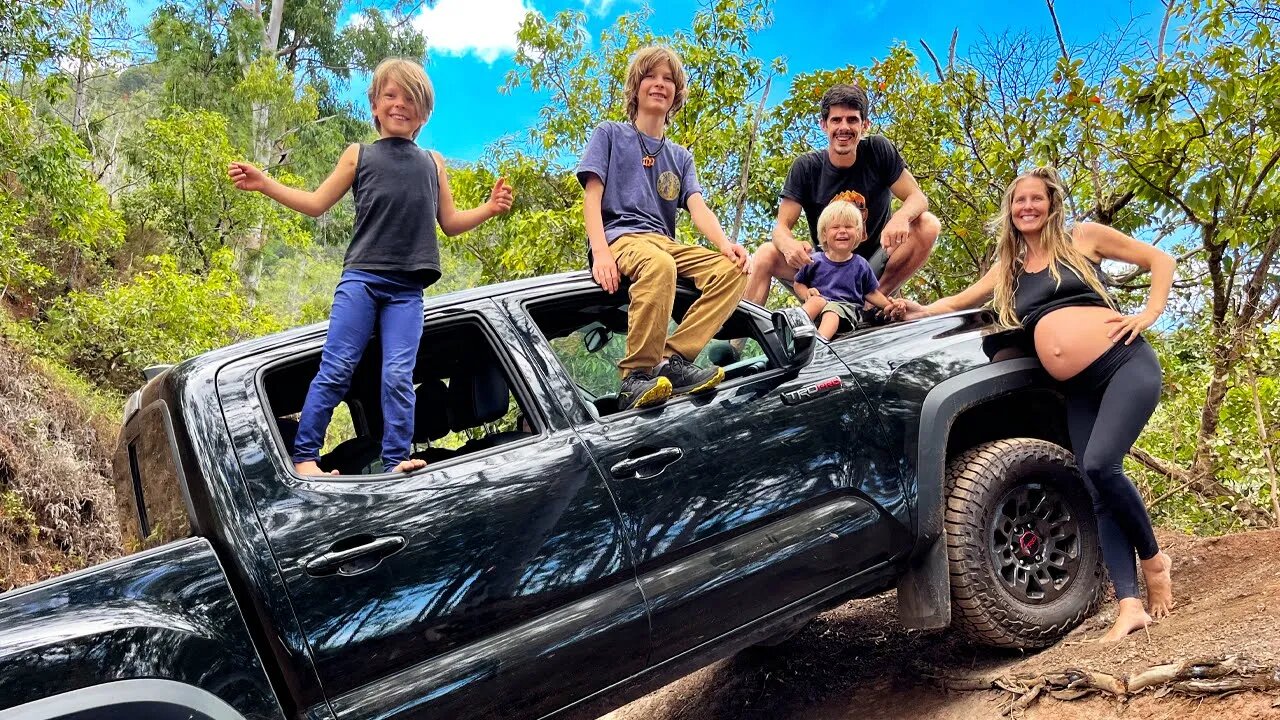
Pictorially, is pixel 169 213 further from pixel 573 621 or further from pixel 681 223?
pixel 573 621

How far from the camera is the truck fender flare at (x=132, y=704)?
179 centimetres

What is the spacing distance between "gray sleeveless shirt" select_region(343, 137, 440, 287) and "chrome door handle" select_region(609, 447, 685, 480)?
95cm

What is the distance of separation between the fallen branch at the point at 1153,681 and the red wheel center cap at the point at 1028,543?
511 millimetres

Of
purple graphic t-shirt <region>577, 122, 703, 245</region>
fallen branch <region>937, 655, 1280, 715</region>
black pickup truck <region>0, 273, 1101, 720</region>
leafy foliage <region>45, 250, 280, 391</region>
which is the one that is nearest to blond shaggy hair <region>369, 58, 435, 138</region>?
purple graphic t-shirt <region>577, 122, 703, 245</region>

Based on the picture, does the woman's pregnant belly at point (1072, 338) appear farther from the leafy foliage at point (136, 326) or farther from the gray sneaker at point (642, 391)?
the leafy foliage at point (136, 326)

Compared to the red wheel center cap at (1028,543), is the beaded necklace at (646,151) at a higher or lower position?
higher

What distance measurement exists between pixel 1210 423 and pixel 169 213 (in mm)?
19296

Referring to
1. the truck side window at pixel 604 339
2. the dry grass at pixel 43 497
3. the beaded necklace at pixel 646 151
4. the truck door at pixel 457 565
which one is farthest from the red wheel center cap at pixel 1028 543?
the dry grass at pixel 43 497

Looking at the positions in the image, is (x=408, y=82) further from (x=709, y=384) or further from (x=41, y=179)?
(x=41, y=179)

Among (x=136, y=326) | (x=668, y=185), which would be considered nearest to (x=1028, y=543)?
(x=668, y=185)

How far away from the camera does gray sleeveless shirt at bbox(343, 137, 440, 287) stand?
9.65 feet

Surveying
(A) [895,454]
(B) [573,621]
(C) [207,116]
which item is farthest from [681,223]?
(C) [207,116]

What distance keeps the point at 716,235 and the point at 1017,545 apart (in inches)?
67.7

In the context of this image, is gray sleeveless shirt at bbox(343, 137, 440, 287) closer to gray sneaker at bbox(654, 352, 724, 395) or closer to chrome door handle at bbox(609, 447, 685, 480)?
gray sneaker at bbox(654, 352, 724, 395)
